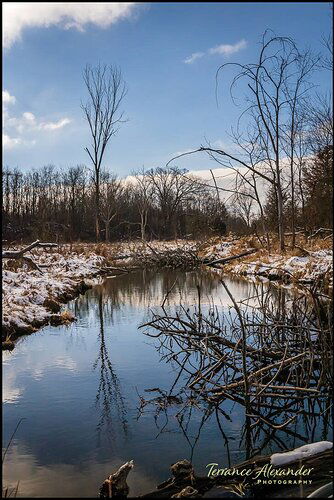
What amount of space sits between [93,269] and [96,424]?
16313 mm

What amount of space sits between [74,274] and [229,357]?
45.6 ft

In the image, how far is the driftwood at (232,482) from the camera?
3.04 meters

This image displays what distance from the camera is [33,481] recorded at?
363 cm

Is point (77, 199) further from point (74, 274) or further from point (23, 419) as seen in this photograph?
point (23, 419)

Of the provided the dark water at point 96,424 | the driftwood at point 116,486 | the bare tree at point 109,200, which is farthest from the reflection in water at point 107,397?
the bare tree at point 109,200

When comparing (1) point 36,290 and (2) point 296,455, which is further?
(1) point 36,290

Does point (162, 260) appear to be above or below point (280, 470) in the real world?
above

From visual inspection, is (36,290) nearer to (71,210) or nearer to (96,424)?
(96,424)

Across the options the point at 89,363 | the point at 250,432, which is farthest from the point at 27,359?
the point at 250,432

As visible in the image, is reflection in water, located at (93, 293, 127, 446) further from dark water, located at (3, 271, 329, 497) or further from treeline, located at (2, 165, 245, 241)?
treeline, located at (2, 165, 245, 241)

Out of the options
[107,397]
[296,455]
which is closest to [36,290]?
[107,397]

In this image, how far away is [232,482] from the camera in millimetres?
3354

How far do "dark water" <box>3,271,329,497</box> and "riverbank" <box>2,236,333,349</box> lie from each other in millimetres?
725

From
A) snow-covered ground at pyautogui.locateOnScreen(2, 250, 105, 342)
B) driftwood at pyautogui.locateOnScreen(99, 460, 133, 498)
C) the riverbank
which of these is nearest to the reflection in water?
driftwood at pyautogui.locateOnScreen(99, 460, 133, 498)
